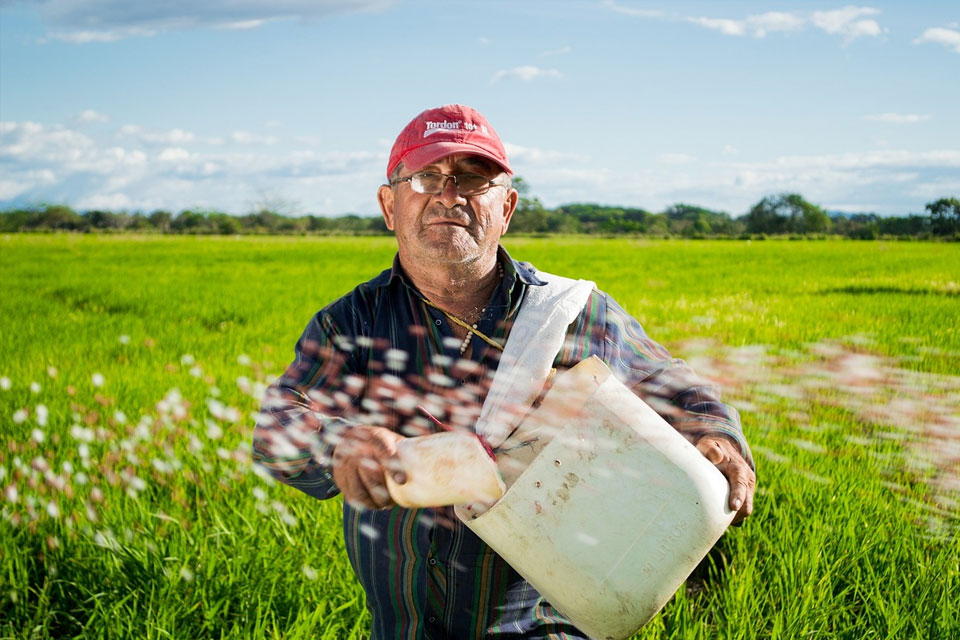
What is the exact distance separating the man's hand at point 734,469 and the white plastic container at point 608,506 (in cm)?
7

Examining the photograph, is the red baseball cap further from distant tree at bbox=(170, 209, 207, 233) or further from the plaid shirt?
distant tree at bbox=(170, 209, 207, 233)

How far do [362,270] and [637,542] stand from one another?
13.1m

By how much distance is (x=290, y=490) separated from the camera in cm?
289

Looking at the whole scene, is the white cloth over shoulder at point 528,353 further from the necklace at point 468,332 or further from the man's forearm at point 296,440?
the man's forearm at point 296,440

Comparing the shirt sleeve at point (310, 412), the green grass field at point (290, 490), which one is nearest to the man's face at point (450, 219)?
the shirt sleeve at point (310, 412)

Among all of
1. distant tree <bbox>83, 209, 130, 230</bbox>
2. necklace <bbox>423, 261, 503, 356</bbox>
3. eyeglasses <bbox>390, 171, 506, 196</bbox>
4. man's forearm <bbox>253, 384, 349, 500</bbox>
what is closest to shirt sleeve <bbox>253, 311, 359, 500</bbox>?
man's forearm <bbox>253, 384, 349, 500</bbox>

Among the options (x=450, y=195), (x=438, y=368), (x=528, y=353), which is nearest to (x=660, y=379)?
(x=528, y=353)

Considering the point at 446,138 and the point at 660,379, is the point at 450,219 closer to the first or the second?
the point at 446,138

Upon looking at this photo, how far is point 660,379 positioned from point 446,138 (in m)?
0.67

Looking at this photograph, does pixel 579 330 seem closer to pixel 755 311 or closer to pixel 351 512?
pixel 351 512

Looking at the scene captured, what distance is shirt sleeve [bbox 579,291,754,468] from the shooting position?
59.4 inches

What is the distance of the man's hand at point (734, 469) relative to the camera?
130 cm

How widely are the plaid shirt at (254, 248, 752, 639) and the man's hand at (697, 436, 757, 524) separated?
0.14 ft

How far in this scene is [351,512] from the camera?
5.36ft
